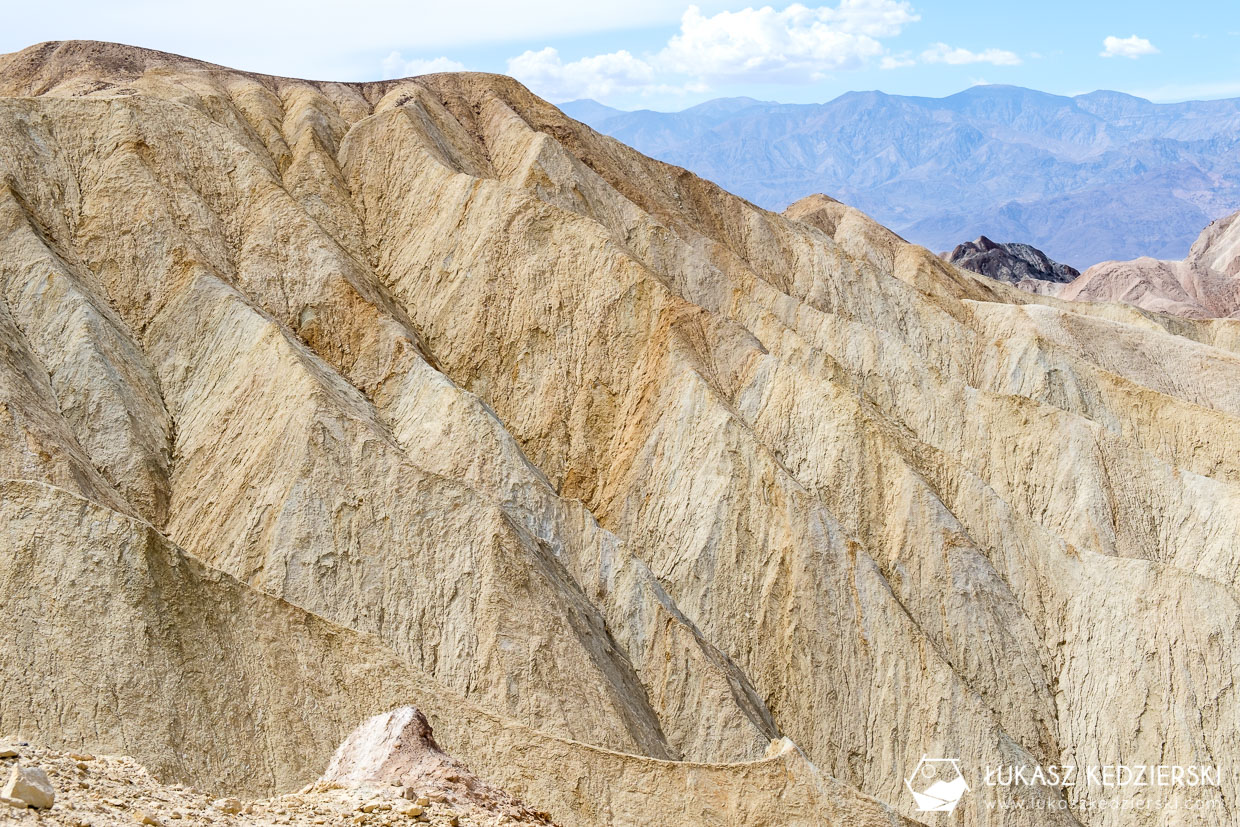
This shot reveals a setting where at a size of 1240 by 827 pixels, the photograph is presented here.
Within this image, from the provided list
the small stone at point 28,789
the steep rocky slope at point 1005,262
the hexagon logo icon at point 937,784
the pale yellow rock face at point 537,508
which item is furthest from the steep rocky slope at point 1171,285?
the small stone at point 28,789

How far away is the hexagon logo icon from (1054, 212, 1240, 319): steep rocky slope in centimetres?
8355

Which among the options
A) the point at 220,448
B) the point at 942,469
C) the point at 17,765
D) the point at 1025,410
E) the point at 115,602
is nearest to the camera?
the point at 17,765

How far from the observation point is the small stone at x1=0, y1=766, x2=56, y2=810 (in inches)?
374

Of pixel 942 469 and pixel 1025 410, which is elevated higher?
pixel 1025 410

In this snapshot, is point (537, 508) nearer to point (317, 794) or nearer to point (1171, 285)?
point (317, 794)

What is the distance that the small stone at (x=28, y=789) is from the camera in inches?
374

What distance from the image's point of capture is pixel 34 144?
32.1 metres

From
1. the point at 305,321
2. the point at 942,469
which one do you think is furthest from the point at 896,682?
the point at 305,321

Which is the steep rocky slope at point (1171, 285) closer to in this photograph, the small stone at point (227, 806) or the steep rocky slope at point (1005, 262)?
the steep rocky slope at point (1005, 262)

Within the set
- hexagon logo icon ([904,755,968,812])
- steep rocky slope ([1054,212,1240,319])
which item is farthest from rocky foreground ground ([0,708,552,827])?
steep rocky slope ([1054,212,1240,319])

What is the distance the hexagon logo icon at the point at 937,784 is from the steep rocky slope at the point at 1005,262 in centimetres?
8642

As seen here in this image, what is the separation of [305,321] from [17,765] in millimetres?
Answer: 23596

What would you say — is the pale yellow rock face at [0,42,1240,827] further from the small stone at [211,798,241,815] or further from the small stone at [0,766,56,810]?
the small stone at [0,766,56,810]

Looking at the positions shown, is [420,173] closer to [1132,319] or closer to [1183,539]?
[1183,539]
